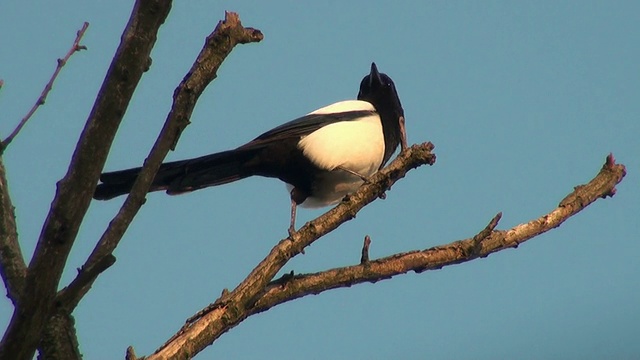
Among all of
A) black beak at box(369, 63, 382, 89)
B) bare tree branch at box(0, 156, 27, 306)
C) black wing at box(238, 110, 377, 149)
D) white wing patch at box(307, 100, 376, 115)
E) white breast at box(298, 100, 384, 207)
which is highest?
black beak at box(369, 63, 382, 89)

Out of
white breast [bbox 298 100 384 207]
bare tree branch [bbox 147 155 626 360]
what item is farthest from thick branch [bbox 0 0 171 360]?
white breast [bbox 298 100 384 207]

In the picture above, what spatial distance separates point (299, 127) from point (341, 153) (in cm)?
38

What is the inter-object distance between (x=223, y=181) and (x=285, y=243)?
86.6 inches

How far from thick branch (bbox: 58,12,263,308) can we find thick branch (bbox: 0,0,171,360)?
26 centimetres

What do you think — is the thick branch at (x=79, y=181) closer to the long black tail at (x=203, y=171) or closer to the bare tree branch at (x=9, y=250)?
the bare tree branch at (x=9, y=250)

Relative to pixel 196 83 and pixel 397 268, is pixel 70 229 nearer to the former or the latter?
pixel 196 83

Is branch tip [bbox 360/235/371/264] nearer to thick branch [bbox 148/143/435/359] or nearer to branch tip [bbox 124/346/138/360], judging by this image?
thick branch [bbox 148/143/435/359]

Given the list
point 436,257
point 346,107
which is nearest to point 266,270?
point 436,257

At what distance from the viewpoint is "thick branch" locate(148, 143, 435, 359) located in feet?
10.7

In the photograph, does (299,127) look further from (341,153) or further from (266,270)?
(266,270)

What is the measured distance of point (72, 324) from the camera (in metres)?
2.78

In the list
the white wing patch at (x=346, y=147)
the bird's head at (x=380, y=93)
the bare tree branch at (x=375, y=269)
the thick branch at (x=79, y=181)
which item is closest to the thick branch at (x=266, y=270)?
the bare tree branch at (x=375, y=269)

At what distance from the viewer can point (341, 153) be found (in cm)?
573

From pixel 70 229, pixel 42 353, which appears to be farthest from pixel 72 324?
pixel 70 229
